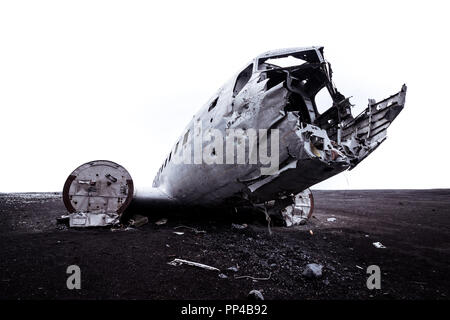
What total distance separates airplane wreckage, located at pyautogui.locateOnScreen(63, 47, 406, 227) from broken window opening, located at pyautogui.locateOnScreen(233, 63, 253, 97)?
0.02m

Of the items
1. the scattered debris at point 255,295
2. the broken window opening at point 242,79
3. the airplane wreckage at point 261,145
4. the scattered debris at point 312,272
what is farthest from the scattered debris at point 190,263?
the broken window opening at point 242,79

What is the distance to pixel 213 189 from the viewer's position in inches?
247

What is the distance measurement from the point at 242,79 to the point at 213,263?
13.7ft

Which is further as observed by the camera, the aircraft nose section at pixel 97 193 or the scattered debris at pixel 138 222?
the scattered debris at pixel 138 222

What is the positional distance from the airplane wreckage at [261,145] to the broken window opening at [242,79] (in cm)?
A: 2

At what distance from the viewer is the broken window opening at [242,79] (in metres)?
5.78

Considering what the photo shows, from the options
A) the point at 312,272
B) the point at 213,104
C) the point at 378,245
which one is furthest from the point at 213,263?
the point at 378,245

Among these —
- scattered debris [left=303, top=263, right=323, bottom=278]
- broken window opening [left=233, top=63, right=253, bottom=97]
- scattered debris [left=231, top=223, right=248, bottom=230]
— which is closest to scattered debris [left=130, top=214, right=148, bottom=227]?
scattered debris [left=231, top=223, right=248, bottom=230]

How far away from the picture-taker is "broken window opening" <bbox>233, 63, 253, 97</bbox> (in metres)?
5.78

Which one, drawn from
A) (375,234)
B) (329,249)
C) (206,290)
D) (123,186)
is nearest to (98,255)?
(206,290)

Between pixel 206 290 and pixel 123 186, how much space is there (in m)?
4.74

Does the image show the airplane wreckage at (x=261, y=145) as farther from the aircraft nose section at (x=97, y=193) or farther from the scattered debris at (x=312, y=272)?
the scattered debris at (x=312, y=272)

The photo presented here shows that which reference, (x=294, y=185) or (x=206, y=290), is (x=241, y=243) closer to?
(x=294, y=185)

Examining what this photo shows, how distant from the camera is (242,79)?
5.95 m
